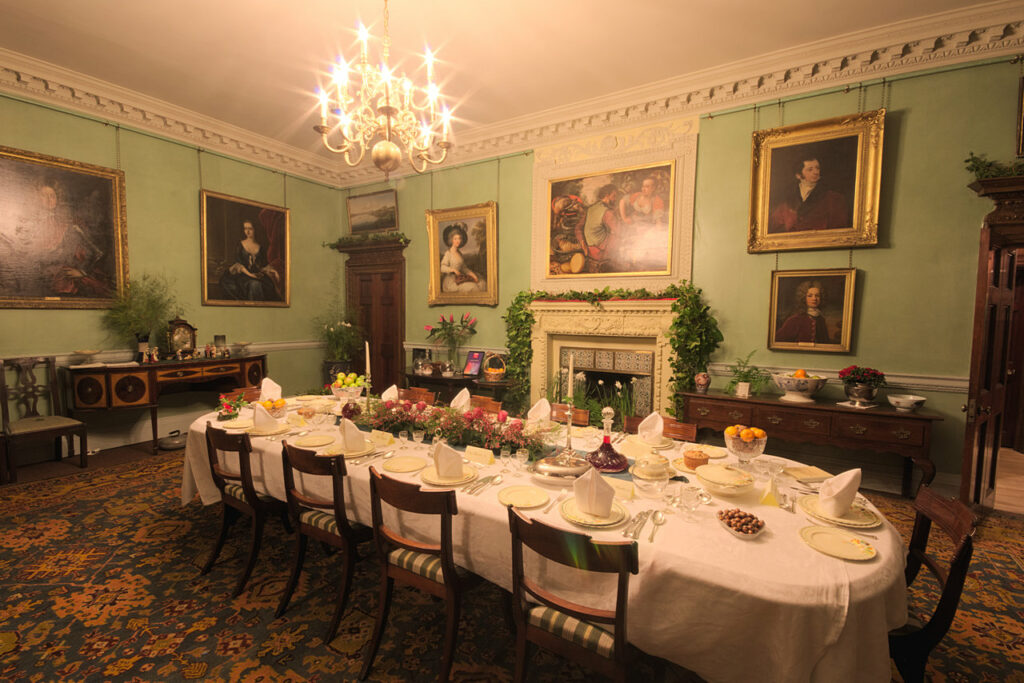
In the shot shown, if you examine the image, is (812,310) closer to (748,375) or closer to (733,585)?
(748,375)

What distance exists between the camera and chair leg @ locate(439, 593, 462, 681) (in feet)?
6.06

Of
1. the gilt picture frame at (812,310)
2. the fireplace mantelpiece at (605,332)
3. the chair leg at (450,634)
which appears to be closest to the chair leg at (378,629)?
the chair leg at (450,634)

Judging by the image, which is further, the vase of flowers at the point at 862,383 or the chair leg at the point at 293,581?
the vase of flowers at the point at 862,383

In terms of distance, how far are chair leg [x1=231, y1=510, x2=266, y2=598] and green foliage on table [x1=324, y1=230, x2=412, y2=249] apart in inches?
187

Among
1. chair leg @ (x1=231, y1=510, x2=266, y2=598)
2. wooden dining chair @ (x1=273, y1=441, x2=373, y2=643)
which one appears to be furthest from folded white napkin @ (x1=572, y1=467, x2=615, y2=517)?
chair leg @ (x1=231, y1=510, x2=266, y2=598)

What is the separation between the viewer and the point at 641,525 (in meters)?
1.71

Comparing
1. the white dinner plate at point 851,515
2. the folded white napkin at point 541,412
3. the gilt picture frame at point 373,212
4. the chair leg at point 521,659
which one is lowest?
the chair leg at point 521,659

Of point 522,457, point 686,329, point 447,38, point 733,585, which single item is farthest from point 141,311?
point 733,585

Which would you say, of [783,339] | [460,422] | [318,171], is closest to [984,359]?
[783,339]

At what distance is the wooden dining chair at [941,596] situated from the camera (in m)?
1.48

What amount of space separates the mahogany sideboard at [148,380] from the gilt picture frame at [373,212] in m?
2.73

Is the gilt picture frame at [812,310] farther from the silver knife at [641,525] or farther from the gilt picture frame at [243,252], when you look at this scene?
the gilt picture frame at [243,252]

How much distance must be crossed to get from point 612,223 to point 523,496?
3.97 meters

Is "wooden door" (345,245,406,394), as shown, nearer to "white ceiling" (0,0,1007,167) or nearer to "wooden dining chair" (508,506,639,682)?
"white ceiling" (0,0,1007,167)
